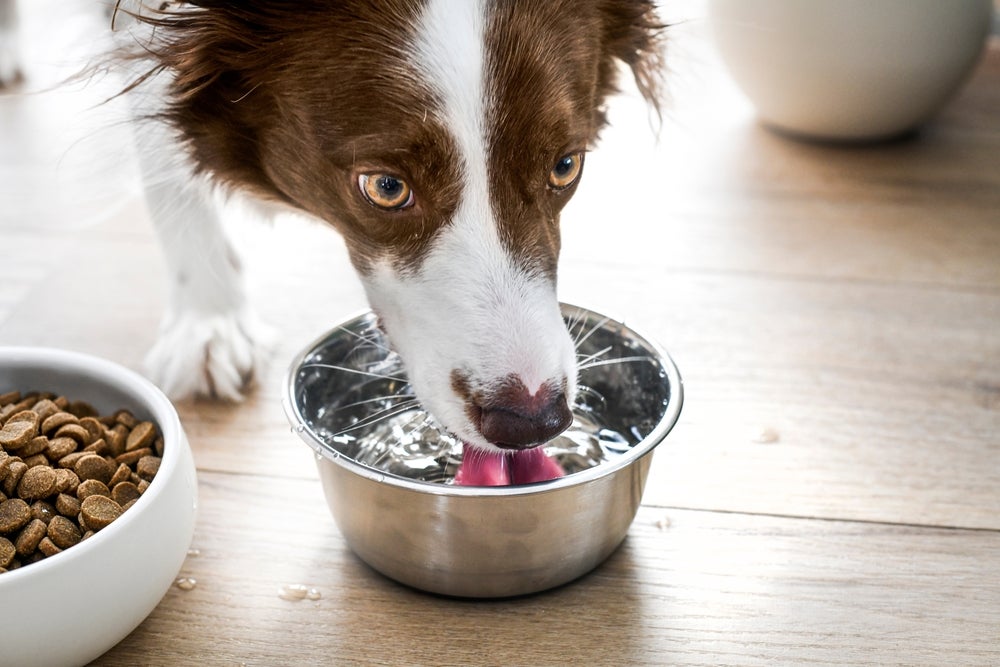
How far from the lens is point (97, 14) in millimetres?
1618

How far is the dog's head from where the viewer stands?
3.97 feet

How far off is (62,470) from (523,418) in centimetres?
49

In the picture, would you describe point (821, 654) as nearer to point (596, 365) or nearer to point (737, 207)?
point (596, 365)

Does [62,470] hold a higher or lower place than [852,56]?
higher

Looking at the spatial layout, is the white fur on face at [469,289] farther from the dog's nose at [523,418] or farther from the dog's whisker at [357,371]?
the dog's whisker at [357,371]

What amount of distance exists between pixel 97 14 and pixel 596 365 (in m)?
0.84

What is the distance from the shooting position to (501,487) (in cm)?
118

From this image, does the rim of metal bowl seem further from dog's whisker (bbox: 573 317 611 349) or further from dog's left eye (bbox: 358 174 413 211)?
dog's left eye (bbox: 358 174 413 211)

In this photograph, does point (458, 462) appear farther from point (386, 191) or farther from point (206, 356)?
point (206, 356)

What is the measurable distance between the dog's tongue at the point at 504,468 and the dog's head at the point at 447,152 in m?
0.07

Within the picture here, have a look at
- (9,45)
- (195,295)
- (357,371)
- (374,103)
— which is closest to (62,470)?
(357,371)

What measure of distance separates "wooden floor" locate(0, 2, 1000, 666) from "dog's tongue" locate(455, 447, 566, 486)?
0.13 m

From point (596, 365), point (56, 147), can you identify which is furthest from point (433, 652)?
point (56, 147)

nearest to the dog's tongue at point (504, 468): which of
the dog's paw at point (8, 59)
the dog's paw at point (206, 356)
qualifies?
the dog's paw at point (206, 356)
